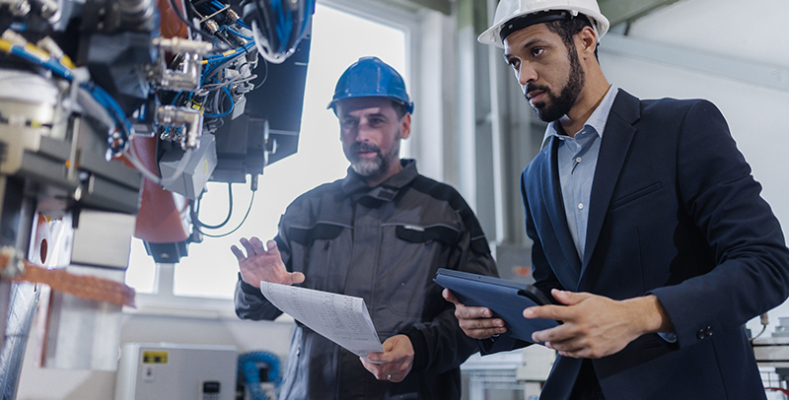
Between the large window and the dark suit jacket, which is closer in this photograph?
the dark suit jacket

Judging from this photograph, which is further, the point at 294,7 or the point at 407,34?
the point at 407,34

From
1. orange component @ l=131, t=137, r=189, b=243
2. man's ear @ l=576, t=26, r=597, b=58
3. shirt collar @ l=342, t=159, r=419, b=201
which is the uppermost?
man's ear @ l=576, t=26, r=597, b=58

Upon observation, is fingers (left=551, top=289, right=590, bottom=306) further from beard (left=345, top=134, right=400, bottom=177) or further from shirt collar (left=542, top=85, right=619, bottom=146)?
beard (left=345, top=134, right=400, bottom=177)

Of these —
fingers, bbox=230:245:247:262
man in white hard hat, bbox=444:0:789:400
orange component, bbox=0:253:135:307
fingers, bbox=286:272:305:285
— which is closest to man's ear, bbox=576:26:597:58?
man in white hard hat, bbox=444:0:789:400

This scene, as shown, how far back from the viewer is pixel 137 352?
94.7 inches

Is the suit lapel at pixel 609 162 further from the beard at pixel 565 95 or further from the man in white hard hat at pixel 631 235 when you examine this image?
the beard at pixel 565 95

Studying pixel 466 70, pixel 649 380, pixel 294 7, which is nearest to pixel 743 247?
pixel 649 380

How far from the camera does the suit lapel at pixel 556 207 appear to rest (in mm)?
1139

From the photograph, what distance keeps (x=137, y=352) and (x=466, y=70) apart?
105 inches

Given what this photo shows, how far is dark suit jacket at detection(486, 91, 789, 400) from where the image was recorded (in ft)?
2.82

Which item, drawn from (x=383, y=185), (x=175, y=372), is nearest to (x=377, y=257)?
(x=383, y=185)

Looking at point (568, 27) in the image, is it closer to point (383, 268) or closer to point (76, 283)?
point (383, 268)

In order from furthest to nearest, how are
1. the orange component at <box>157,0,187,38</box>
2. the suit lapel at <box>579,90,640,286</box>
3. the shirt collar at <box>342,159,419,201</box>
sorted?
the shirt collar at <box>342,159,419,201</box>
the suit lapel at <box>579,90,640,286</box>
the orange component at <box>157,0,187,38</box>

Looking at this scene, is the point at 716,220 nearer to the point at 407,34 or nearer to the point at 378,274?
the point at 378,274
